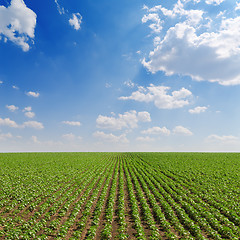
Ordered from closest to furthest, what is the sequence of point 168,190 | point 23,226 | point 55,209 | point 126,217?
point 23,226, point 126,217, point 55,209, point 168,190

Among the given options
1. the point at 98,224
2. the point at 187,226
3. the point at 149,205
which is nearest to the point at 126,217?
the point at 98,224

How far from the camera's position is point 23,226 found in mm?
12195

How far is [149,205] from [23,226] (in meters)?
11.6

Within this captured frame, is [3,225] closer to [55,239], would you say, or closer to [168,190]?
[55,239]

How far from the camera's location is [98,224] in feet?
43.3

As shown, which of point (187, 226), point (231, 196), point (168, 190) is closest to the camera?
point (187, 226)

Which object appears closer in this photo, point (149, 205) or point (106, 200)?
point (149, 205)

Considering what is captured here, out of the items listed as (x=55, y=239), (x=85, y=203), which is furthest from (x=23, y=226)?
(x=85, y=203)

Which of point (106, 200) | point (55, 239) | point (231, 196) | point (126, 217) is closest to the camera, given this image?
point (55, 239)

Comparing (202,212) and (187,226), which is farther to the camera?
(202,212)

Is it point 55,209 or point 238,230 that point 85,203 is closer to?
point 55,209

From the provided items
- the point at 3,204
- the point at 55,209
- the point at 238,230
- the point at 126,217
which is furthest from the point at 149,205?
the point at 3,204

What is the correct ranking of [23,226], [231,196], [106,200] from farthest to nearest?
[231,196] → [106,200] → [23,226]

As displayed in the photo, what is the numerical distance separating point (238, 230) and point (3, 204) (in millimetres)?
21461
